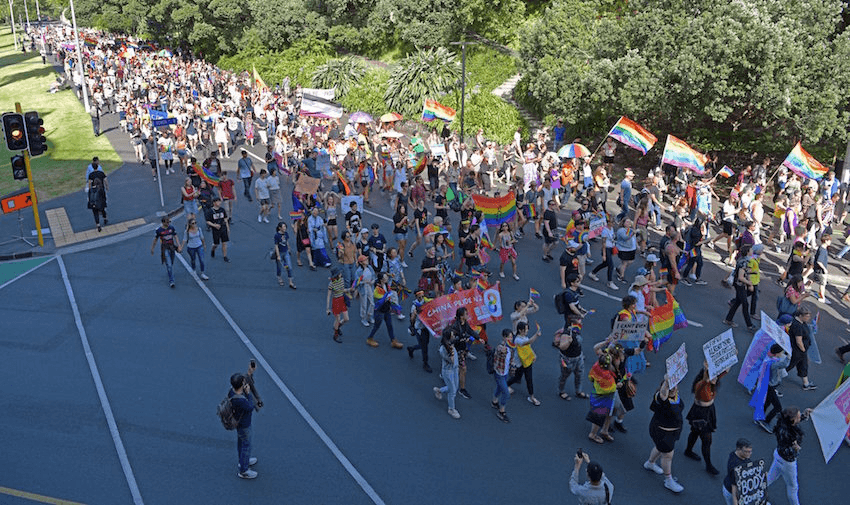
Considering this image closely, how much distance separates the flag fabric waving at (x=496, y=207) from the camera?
17.9 meters

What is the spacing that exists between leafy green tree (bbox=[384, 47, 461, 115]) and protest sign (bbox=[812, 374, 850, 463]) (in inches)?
1084

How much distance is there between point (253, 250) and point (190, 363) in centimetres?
597

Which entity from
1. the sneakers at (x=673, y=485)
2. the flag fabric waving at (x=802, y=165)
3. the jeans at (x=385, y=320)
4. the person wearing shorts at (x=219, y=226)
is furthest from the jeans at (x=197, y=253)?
the flag fabric waving at (x=802, y=165)

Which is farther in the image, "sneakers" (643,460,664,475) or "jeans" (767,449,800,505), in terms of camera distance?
"sneakers" (643,460,664,475)

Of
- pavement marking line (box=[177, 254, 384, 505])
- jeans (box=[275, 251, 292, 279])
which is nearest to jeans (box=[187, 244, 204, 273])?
pavement marking line (box=[177, 254, 384, 505])

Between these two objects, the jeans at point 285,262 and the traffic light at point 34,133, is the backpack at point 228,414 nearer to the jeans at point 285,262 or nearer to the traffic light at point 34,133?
the jeans at point 285,262

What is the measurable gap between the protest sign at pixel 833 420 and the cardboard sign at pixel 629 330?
303 centimetres

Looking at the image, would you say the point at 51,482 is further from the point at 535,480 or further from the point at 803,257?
the point at 803,257

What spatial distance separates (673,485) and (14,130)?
17148mm

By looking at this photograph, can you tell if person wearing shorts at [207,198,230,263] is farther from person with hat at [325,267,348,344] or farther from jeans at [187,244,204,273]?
person with hat at [325,267,348,344]

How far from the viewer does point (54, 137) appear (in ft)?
119

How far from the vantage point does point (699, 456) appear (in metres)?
9.96

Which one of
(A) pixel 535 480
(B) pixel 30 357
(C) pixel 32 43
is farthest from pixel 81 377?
(C) pixel 32 43

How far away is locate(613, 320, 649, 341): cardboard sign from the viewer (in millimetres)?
11414
